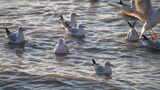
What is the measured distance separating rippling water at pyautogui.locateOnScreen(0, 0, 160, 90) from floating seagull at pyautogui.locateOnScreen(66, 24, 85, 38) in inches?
9.0

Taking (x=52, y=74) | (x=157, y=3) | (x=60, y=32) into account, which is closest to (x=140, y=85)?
(x=52, y=74)

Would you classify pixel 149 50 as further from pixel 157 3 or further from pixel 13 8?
pixel 13 8

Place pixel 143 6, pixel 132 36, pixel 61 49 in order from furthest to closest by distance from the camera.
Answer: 1. pixel 132 36
2. pixel 61 49
3. pixel 143 6

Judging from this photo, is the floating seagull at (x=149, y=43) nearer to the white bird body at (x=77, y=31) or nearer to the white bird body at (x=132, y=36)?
the white bird body at (x=132, y=36)

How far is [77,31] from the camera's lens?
54.2 feet

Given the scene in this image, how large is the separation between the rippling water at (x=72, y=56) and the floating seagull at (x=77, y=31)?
0.23 metres

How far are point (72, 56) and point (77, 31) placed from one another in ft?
9.28

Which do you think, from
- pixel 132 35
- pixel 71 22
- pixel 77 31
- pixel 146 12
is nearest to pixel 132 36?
pixel 132 35

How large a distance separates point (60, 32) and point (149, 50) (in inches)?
149

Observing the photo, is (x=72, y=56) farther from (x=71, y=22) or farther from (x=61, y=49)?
(x=71, y=22)

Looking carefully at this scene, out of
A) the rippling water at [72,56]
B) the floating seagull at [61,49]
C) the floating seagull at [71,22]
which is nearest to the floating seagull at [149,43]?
the rippling water at [72,56]

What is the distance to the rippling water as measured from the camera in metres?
11.4

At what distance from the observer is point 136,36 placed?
619 inches

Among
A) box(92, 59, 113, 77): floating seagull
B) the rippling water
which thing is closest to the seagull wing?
the rippling water
